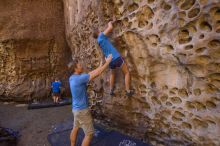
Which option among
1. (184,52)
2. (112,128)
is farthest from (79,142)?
(184,52)

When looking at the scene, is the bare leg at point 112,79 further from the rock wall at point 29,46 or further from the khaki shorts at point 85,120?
the rock wall at point 29,46

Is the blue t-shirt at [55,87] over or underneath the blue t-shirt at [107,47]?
underneath

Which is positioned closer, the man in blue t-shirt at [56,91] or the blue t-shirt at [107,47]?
the blue t-shirt at [107,47]

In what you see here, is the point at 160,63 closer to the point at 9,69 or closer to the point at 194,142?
the point at 194,142

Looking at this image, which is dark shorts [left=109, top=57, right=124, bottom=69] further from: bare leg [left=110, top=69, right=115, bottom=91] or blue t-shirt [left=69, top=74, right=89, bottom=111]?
blue t-shirt [left=69, top=74, right=89, bottom=111]

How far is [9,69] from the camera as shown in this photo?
28.0ft

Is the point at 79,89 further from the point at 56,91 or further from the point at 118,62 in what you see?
the point at 56,91

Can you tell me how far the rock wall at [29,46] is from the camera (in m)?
8.24

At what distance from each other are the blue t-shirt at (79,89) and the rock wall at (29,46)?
5118mm

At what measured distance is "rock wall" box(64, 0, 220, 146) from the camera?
3150 mm

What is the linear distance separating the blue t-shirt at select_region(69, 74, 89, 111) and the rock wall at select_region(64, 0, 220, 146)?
0.89 m

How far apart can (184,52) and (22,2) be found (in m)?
6.56

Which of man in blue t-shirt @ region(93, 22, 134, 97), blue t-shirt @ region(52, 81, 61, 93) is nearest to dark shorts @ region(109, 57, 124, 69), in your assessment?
man in blue t-shirt @ region(93, 22, 134, 97)

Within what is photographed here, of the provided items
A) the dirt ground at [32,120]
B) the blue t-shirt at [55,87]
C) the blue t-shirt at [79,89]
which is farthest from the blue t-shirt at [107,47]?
the blue t-shirt at [55,87]
